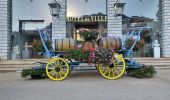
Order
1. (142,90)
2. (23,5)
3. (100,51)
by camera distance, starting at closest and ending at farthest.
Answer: (142,90)
(100,51)
(23,5)

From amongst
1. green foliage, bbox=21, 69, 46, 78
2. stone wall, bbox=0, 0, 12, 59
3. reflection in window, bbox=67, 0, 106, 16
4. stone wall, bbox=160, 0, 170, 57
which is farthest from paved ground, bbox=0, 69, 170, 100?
reflection in window, bbox=67, 0, 106, 16

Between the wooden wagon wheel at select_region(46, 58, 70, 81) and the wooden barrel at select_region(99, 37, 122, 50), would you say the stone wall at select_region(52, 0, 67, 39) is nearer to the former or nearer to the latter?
the wooden barrel at select_region(99, 37, 122, 50)

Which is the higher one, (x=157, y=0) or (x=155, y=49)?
(x=157, y=0)

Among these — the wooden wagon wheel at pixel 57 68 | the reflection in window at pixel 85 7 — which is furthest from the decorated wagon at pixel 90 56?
the reflection in window at pixel 85 7

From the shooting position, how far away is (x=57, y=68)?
1059cm

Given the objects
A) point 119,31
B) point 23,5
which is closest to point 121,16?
point 119,31

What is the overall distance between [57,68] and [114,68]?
1.96 m

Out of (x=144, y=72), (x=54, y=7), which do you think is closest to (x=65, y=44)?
(x=144, y=72)

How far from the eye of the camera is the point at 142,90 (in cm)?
835

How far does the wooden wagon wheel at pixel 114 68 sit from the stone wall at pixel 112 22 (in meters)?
7.38

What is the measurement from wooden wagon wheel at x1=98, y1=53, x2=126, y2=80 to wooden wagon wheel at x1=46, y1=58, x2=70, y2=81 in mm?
1181

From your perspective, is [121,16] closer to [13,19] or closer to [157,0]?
[157,0]

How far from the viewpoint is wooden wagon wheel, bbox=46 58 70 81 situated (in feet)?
34.8

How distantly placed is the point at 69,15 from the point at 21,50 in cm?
362
